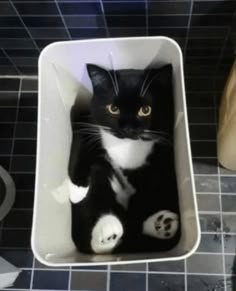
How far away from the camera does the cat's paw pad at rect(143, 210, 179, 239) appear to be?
36.3 inches

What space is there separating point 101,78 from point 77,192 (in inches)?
10.4

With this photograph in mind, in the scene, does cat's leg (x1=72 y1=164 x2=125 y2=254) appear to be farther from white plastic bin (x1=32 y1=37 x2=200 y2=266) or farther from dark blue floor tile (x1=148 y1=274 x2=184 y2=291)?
dark blue floor tile (x1=148 y1=274 x2=184 y2=291)

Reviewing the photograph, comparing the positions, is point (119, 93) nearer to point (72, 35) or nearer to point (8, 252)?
point (72, 35)

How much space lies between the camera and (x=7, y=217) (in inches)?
47.0

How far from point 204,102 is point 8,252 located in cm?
71

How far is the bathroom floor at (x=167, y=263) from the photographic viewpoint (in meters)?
1.12

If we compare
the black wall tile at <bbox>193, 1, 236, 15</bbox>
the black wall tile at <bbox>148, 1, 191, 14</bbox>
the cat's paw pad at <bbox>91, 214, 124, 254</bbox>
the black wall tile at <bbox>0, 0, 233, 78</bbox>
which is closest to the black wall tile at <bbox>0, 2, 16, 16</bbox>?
the black wall tile at <bbox>0, 0, 233, 78</bbox>

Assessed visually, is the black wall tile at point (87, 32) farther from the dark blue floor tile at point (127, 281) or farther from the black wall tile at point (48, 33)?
the dark blue floor tile at point (127, 281)

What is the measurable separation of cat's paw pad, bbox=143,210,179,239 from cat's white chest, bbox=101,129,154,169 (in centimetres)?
13

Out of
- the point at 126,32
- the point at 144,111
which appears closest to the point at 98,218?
the point at 144,111

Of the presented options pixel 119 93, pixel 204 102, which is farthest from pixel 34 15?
pixel 204 102

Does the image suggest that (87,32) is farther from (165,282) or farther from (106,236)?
(165,282)

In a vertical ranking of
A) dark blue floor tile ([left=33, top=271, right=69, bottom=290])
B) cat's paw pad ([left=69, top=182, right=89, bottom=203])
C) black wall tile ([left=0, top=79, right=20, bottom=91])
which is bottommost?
dark blue floor tile ([left=33, top=271, right=69, bottom=290])

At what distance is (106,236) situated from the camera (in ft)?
3.09
